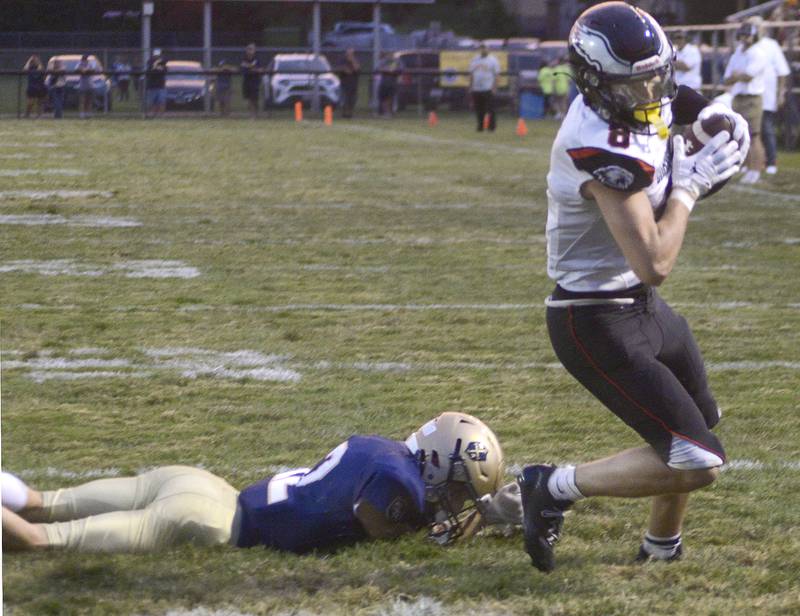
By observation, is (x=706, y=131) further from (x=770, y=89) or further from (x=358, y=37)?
(x=358, y=37)

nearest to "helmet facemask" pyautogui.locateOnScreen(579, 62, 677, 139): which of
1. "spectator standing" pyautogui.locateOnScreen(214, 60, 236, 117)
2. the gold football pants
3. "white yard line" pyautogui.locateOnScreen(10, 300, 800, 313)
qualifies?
the gold football pants

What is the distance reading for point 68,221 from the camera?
1117 centimetres

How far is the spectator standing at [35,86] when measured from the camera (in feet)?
91.0

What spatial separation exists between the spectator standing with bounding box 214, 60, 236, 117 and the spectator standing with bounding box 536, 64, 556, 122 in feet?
21.8

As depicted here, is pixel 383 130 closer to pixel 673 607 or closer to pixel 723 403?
pixel 723 403

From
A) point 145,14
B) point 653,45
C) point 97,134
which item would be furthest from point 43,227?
point 145,14

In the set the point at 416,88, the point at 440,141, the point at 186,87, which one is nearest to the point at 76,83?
the point at 186,87

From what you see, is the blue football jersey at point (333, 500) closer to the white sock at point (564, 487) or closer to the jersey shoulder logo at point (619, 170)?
the white sock at point (564, 487)

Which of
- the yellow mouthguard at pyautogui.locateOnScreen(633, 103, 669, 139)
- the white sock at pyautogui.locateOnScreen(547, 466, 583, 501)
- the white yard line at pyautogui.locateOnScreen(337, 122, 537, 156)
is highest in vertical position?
the yellow mouthguard at pyautogui.locateOnScreen(633, 103, 669, 139)

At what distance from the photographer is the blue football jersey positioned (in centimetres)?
376

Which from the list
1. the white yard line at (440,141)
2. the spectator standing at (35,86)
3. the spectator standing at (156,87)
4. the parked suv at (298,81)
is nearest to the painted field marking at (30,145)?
the white yard line at (440,141)

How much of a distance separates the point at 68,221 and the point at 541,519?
8136 millimetres

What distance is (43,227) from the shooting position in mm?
10805

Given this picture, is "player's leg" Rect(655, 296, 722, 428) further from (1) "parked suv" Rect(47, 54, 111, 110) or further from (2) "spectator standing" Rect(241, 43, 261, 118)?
(2) "spectator standing" Rect(241, 43, 261, 118)
